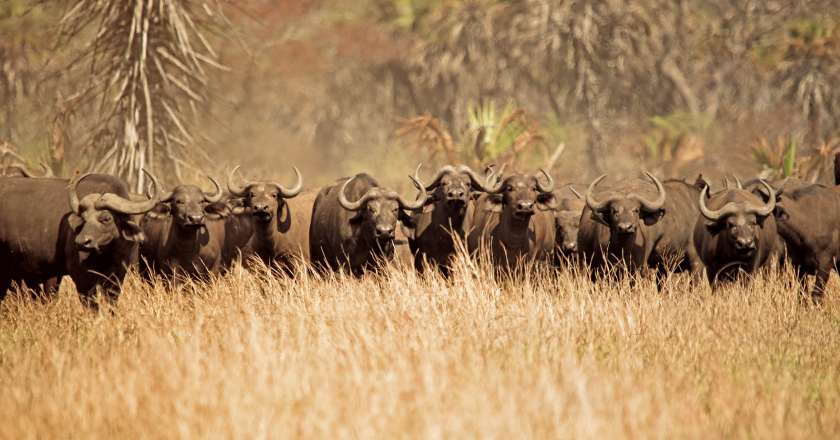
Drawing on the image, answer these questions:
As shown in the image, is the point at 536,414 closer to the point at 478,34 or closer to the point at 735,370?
the point at 735,370

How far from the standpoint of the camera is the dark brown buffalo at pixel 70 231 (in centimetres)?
1014

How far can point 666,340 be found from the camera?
8.65m

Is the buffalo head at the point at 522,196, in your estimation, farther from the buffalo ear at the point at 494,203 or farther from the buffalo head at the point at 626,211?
the buffalo head at the point at 626,211

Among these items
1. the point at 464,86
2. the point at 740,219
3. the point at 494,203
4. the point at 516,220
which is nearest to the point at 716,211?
the point at 740,219

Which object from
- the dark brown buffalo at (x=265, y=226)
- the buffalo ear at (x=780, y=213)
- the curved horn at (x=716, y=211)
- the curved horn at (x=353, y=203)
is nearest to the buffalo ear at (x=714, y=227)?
the curved horn at (x=716, y=211)

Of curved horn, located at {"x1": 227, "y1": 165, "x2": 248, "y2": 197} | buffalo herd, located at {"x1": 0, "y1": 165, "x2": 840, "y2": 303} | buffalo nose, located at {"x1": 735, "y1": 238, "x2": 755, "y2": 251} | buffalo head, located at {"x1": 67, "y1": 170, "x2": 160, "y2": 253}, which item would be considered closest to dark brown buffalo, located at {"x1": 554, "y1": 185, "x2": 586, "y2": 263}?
buffalo herd, located at {"x1": 0, "y1": 165, "x2": 840, "y2": 303}

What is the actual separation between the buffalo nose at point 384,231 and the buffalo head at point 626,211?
86.3 inches

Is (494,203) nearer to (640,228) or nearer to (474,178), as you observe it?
(474,178)

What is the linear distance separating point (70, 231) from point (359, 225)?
3.23 meters

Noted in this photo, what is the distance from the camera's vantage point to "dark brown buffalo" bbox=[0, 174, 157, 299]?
10.1 meters

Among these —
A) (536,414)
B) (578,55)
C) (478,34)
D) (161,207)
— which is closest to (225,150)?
(478,34)

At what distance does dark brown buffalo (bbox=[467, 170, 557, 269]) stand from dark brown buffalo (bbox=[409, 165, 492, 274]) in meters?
0.27

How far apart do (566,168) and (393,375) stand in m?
26.1

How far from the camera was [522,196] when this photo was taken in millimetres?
12023
